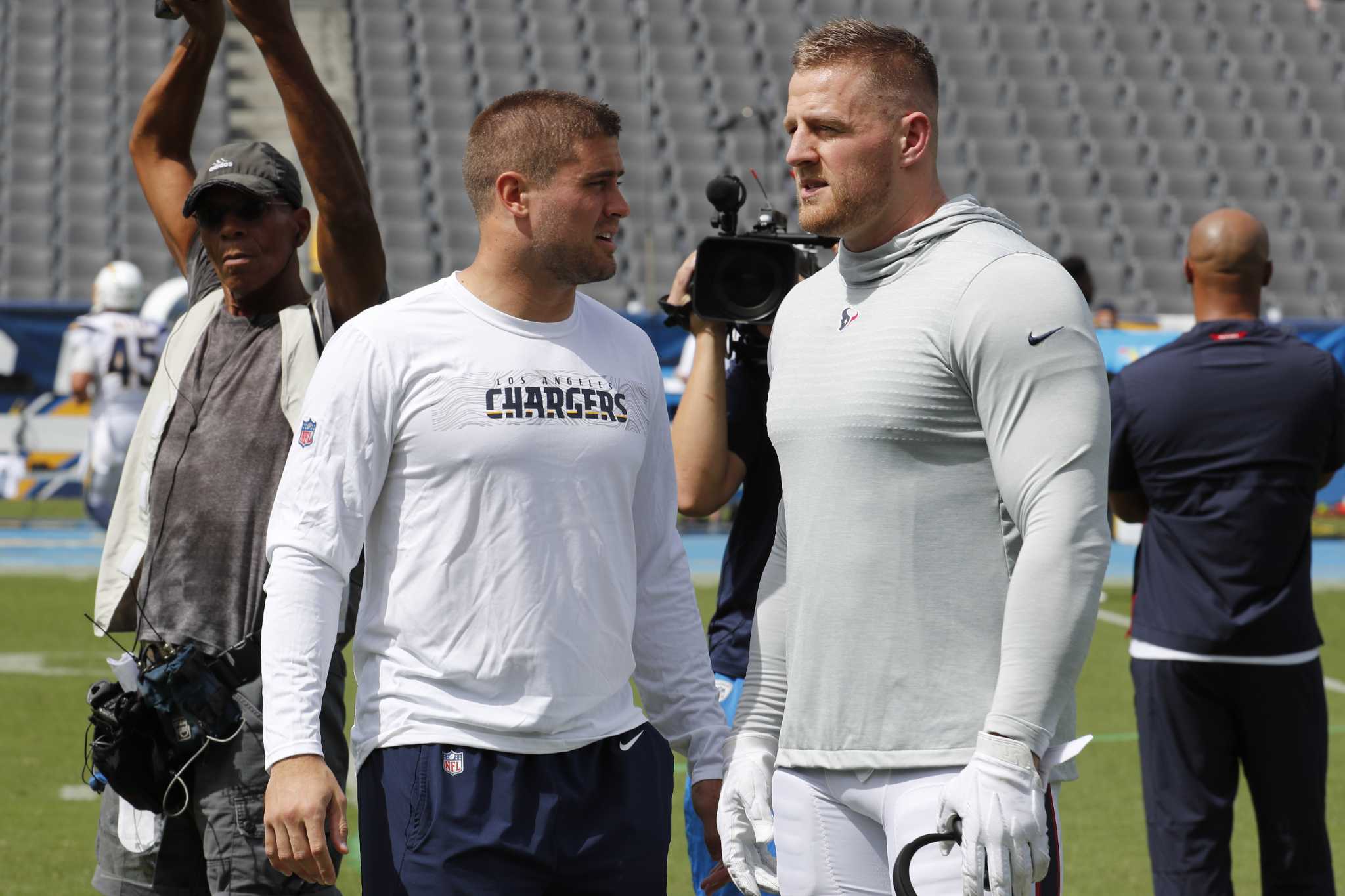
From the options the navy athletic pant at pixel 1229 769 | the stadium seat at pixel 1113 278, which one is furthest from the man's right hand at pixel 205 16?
the stadium seat at pixel 1113 278

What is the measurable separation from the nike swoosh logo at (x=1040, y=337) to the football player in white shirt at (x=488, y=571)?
2.40 feet

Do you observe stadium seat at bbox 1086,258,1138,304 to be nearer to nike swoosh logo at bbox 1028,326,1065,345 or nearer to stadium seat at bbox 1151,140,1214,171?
stadium seat at bbox 1151,140,1214,171

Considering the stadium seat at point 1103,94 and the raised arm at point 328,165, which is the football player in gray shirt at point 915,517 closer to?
the raised arm at point 328,165

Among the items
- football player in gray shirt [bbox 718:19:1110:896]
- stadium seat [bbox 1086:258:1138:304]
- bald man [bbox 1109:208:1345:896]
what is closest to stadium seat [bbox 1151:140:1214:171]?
stadium seat [bbox 1086:258:1138:304]

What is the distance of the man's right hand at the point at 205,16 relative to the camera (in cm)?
336

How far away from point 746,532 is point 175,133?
161 cm

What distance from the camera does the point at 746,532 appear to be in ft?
10.8

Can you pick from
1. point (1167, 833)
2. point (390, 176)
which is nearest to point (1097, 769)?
point (1167, 833)

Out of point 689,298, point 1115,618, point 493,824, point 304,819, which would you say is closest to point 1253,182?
point 1115,618

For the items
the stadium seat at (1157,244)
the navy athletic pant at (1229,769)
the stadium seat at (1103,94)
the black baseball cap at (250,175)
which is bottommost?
the navy athletic pant at (1229,769)

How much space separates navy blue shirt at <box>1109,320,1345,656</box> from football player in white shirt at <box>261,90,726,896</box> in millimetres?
1751

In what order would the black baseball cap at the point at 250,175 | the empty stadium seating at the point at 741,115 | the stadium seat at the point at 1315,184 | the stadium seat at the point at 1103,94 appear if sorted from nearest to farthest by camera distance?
1. the black baseball cap at the point at 250,175
2. the empty stadium seating at the point at 741,115
3. the stadium seat at the point at 1315,184
4. the stadium seat at the point at 1103,94

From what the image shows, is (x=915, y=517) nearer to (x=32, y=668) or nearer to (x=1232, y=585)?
(x=1232, y=585)

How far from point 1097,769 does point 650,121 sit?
600 inches
